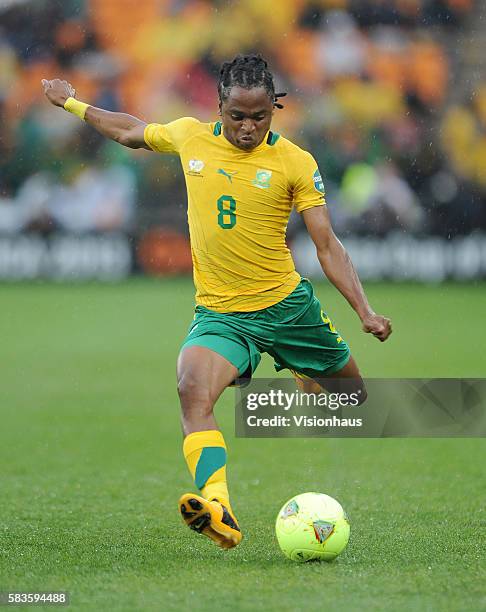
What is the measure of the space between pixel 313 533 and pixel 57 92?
278cm

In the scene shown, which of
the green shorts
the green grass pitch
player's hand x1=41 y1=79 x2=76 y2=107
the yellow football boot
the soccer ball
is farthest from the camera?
player's hand x1=41 y1=79 x2=76 y2=107

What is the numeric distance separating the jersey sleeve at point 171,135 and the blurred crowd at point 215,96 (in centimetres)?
1594

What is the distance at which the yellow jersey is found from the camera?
5.59 metres

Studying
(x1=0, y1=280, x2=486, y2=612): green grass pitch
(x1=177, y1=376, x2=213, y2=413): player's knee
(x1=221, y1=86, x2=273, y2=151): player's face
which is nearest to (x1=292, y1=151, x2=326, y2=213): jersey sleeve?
(x1=221, y1=86, x2=273, y2=151): player's face

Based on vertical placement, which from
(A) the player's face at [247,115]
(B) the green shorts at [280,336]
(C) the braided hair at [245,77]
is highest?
(C) the braided hair at [245,77]

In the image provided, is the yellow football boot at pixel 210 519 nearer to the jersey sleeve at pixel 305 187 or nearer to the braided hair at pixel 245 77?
the jersey sleeve at pixel 305 187

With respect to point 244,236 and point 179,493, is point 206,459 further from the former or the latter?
point 179,493

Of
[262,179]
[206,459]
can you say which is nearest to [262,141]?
[262,179]

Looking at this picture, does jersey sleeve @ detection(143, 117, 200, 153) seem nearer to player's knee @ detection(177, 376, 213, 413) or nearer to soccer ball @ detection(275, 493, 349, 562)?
player's knee @ detection(177, 376, 213, 413)

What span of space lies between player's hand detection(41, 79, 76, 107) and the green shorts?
4.61ft

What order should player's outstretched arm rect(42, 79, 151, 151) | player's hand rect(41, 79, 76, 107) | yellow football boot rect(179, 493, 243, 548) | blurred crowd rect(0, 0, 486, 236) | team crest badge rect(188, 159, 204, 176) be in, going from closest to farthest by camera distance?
yellow football boot rect(179, 493, 243, 548), team crest badge rect(188, 159, 204, 176), player's outstretched arm rect(42, 79, 151, 151), player's hand rect(41, 79, 76, 107), blurred crowd rect(0, 0, 486, 236)

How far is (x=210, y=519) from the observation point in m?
4.80

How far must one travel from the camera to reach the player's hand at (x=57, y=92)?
6223 millimetres

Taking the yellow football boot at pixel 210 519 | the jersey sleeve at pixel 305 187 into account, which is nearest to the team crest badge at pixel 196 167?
the jersey sleeve at pixel 305 187
